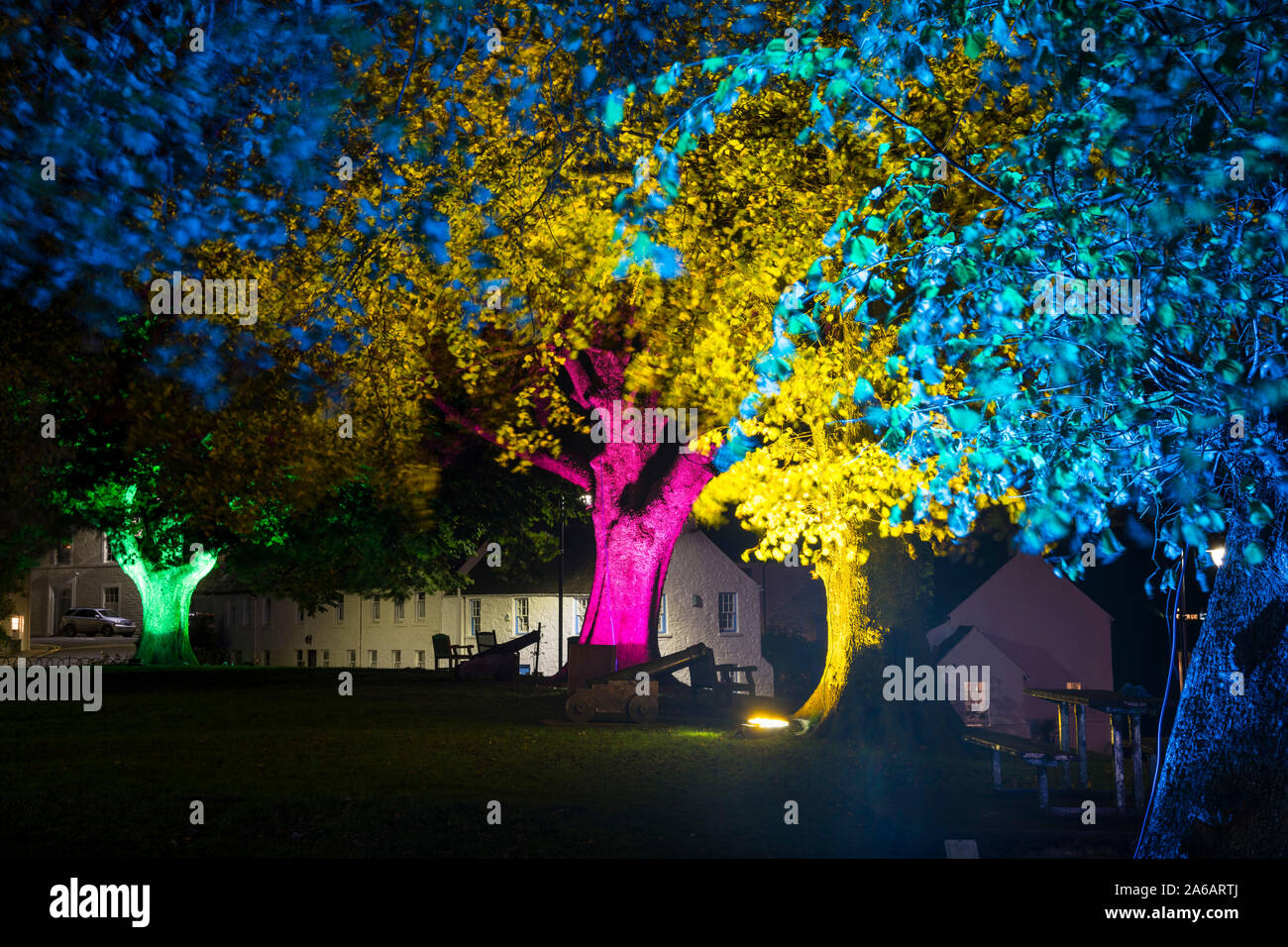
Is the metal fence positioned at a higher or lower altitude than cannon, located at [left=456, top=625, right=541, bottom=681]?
lower

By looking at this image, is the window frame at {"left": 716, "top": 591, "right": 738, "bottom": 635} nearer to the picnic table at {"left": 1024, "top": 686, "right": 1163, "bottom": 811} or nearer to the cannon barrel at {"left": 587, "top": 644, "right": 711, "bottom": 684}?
the cannon barrel at {"left": 587, "top": 644, "right": 711, "bottom": 684}

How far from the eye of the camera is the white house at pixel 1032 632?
129 ft

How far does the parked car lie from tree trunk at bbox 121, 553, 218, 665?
25.8 m

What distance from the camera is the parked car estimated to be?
68.8 metres

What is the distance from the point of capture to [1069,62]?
5789 mm

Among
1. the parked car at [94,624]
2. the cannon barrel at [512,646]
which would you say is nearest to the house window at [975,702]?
the cannon barrel at [512,646]

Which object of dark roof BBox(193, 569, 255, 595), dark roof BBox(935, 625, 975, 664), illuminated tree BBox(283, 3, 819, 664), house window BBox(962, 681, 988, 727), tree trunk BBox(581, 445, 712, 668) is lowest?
house window BBox(962, 681, 988, 727)

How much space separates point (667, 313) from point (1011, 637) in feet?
84.6

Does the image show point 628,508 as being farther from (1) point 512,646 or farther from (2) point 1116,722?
(2) point 1116,722

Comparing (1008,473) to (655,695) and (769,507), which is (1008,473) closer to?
(769,507)

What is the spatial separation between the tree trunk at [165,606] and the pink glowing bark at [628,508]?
68.0 ft

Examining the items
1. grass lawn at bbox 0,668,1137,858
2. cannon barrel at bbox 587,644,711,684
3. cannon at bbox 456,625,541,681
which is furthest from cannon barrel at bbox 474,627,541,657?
grass lawn at bbox 0,668,1137,858

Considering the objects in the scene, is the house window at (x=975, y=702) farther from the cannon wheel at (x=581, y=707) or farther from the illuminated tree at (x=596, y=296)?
the cannon wheel at (x=581, y=707)
